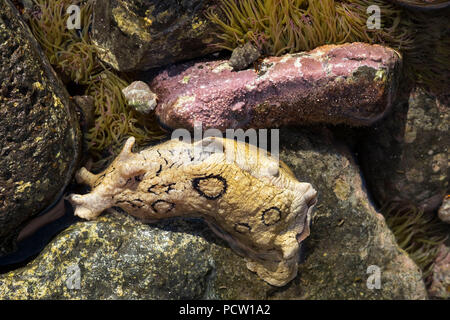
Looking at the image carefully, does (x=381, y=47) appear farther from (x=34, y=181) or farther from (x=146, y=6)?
(x=34, y=181)

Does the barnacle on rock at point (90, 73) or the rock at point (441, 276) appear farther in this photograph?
the rock at point (441, 276)

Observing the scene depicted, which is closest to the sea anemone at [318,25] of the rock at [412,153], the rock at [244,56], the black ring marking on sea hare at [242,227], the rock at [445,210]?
the rock at [244,56]

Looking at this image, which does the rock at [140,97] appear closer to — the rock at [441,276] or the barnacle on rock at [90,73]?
the barnacle on rock at [90,73]

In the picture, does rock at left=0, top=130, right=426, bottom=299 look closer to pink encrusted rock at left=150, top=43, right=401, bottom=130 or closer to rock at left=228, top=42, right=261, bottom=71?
pink encrusted rock at left=150, top=43, right=401, bottom=130

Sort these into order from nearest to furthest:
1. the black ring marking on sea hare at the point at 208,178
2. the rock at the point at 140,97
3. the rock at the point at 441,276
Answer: the black ring marking on sea hare at the point at 208,178, the rock at the point at 140,97, the rock at the point at 441,276

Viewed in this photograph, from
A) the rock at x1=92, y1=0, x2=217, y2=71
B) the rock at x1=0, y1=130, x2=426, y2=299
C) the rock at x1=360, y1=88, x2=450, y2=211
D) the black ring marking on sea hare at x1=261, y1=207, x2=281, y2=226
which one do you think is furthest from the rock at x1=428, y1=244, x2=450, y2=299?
the rock at x1=92, y1=0, x2=217, y2=71

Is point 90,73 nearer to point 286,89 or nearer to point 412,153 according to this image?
point 286,89
